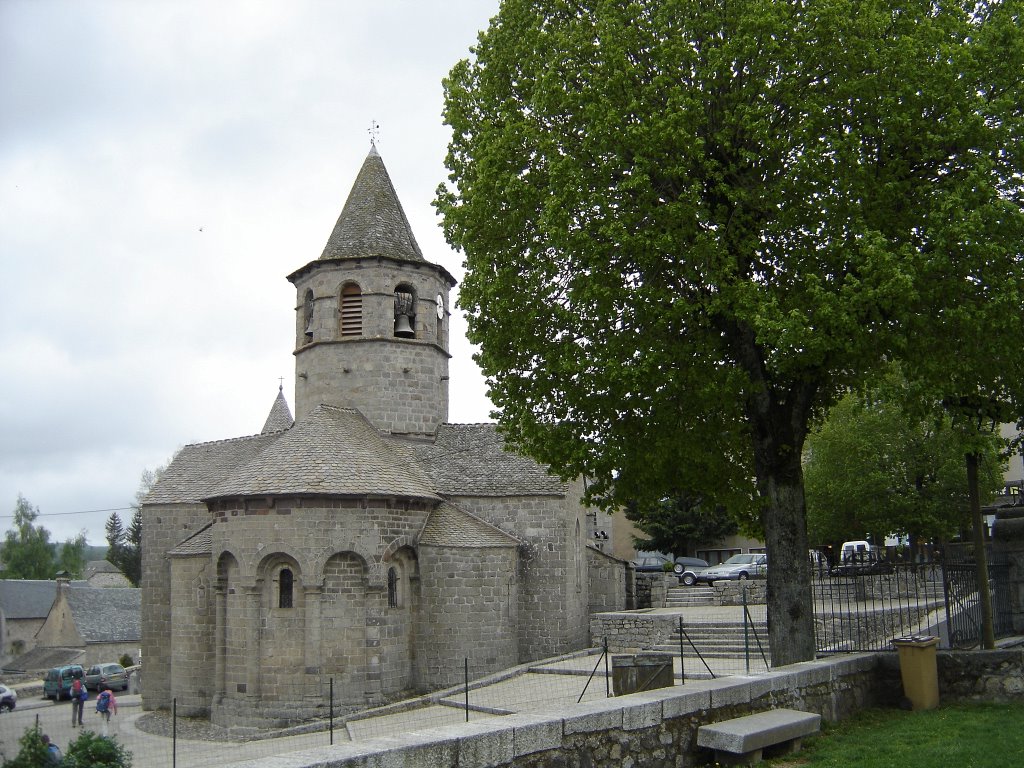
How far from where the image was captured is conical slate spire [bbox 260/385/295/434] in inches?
1332

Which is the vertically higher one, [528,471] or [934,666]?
[528,471]

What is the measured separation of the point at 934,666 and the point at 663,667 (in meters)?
3.51

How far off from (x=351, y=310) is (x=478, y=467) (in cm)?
602

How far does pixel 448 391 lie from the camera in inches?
1118

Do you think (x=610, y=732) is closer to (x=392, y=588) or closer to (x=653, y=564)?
(x=392, y=588)

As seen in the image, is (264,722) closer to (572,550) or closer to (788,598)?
(572,550)

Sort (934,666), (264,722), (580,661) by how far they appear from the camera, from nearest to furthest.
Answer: (934,666) < (264,722) < (580,661)

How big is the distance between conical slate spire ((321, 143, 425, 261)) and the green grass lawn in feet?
65.3

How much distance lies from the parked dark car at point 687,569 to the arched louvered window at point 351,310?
658 inches

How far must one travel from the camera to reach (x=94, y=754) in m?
12.6

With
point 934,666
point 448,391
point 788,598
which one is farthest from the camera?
point 448,391

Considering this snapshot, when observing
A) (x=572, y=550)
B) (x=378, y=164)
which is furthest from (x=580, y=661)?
(x=378, y=164)

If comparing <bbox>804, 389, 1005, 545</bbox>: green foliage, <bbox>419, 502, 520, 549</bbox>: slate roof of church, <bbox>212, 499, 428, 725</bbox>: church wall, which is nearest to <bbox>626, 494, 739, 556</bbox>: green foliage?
<bbox>804, 389, 1005, 545</bbox>: green foliage

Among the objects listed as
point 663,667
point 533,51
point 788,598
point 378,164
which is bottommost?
point 663,667
